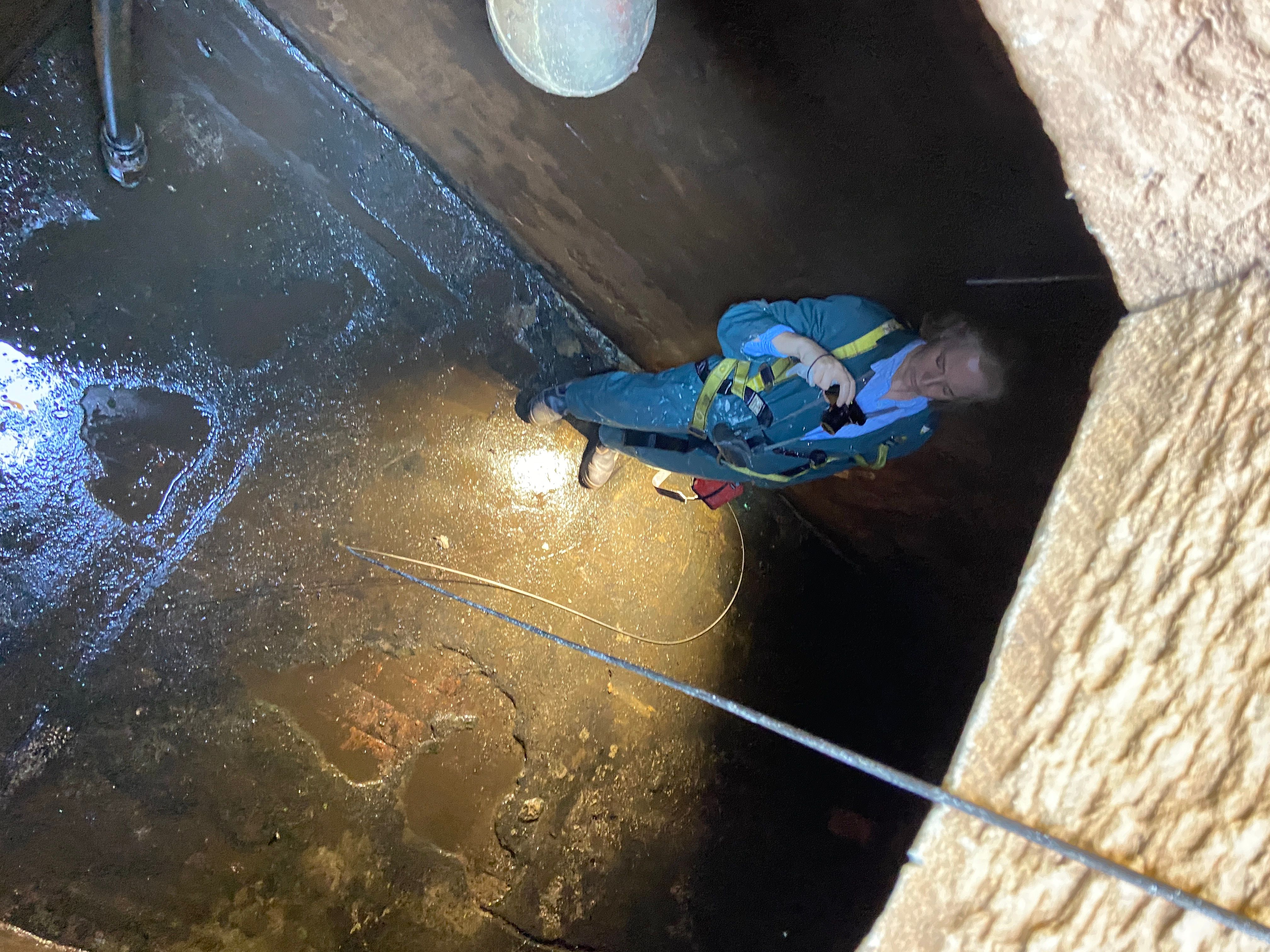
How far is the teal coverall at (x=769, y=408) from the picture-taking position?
6.81 ft

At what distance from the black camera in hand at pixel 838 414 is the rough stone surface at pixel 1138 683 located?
2.75 feet

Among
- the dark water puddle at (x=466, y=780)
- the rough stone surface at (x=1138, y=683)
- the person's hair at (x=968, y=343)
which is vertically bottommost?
the dark water puddle at (x=466, y=780)

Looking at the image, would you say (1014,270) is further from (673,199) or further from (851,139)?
(673,199)

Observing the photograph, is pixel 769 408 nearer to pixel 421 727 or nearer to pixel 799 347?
pixel 799 347

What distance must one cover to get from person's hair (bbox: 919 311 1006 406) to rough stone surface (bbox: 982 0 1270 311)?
0.63 m

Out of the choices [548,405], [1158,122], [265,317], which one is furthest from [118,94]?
[1158,122]

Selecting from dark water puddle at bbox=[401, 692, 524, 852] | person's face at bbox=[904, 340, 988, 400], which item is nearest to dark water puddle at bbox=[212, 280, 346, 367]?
dark water puddle at bbox=[401, 692, 524, 852]

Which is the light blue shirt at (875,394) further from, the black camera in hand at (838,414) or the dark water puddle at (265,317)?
the dark water puddle at (265,317)

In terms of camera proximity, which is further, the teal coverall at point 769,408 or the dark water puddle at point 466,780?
the dark water puddle at point 466,780

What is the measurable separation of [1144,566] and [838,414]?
106cm

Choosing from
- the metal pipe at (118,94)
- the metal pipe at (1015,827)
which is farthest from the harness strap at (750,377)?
the metal pipe at (118,94)

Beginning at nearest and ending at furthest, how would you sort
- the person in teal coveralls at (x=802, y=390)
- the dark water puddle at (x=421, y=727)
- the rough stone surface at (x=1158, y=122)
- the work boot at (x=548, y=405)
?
the rough stone surface at (x=1158, y=122), the person in teal coveralls at (x=802, y=390), the dark water puddle at (x=421, y=727), the work boot at (x=548, y=405)

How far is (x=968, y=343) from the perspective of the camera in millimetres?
1820

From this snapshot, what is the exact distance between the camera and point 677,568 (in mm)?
3453
